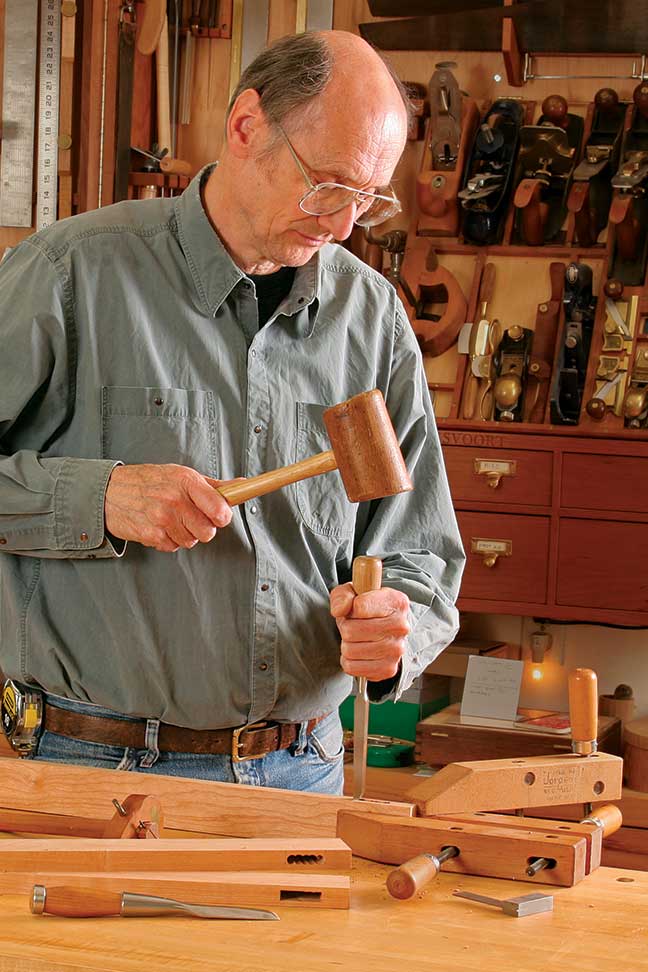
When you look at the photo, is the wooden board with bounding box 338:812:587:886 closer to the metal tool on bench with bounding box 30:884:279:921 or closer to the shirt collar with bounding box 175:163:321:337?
the metal tool on bench with bounding box 30:884:279:921

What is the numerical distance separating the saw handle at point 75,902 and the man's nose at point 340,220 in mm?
963

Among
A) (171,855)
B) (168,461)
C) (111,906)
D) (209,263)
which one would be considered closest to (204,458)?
(168,461)

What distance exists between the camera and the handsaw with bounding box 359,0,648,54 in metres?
3.68

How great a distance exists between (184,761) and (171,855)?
0.39 meters

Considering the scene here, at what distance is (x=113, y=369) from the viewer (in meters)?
1.79

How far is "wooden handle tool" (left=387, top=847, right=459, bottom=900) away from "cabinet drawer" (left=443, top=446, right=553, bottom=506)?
225cm

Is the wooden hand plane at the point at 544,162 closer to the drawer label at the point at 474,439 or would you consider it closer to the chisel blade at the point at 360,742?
the drawer label at the point at 474,439

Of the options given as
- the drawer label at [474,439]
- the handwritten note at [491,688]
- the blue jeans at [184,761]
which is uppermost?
the drawer label at [474,439]

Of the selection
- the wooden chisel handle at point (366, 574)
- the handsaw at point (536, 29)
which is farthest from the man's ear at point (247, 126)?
the handsaw at point (536, 29)

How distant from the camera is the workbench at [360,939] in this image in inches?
45.2

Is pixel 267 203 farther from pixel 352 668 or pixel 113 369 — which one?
pixel 352 668

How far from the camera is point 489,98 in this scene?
393 cm

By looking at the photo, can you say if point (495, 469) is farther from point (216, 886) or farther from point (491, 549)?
point (216, 886)

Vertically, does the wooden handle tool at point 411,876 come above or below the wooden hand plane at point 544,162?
below
